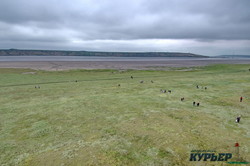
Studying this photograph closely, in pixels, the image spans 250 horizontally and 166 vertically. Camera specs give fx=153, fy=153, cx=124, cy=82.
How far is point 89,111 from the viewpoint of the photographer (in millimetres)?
18109

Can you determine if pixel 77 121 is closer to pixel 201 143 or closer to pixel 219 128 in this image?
pixel 201 143

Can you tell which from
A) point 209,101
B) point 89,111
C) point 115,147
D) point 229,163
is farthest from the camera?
point 209,101

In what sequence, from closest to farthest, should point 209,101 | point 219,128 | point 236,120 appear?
point 219,128 → point 236,120 → point 209,101

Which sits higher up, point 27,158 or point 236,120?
point 236,120

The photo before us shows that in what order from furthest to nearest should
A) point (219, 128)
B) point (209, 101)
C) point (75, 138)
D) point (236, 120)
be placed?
point (209, 101) → point (236, 120) → point (219, 128) → point (75, 138)

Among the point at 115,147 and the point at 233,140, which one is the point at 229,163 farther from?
the point at 115,147

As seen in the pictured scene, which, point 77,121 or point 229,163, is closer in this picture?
point 229,163

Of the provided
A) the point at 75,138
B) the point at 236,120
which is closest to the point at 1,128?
the point at 75,138

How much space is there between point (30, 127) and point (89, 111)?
609 centimetres

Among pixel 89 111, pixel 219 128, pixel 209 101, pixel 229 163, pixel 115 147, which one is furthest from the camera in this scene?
pixel 209 101

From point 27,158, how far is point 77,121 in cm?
575

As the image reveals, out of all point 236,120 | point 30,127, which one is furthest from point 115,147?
point 236,120

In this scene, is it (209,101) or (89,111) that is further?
(209,101)

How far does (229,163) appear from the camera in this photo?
934 cm
